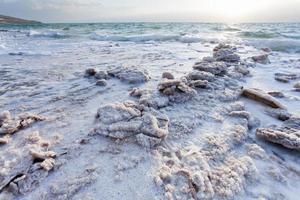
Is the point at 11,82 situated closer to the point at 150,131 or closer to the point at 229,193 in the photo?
the point at 150,131

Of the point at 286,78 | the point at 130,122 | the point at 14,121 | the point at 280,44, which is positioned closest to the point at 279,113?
the point at 130,122

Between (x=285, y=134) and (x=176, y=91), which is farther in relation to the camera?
(x=176, y=91)

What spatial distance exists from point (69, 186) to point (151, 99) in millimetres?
1716

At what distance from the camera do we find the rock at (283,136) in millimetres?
2441

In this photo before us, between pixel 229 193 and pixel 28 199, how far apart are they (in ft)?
4.55

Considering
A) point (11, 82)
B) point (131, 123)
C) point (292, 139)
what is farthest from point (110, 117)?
point (11, 82)

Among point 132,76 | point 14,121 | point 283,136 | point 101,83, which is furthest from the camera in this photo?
point 132,76

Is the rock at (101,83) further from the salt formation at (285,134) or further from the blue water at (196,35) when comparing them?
the blue water at (196,35)

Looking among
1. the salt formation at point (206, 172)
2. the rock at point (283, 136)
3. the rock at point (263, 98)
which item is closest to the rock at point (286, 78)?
the rock at point (263, 98)

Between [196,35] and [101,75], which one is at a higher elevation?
[101,75]

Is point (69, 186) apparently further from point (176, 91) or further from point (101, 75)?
point (101, 75)

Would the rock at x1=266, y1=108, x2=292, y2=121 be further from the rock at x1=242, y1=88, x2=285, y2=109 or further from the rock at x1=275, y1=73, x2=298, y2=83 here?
the rock at x1=275, y1=73, x2=298, y2=83

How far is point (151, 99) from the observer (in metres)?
3.37

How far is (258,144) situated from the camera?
2576 millimetres
